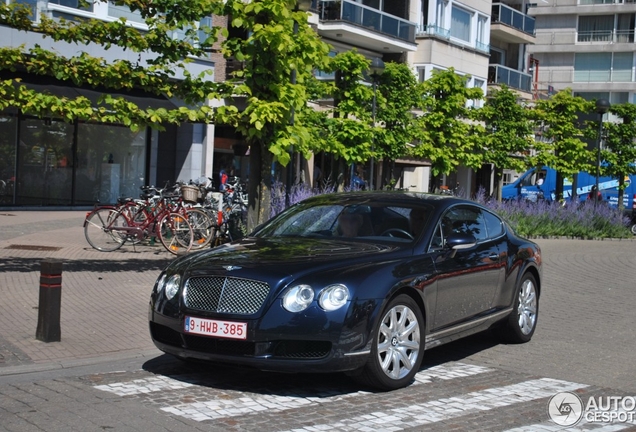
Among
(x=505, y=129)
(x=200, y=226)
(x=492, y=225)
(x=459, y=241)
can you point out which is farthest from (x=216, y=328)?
(x=505, y=129)

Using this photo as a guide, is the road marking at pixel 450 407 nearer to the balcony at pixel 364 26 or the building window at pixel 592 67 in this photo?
the balcony at pixel 364 26

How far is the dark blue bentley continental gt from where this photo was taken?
6.69 metres

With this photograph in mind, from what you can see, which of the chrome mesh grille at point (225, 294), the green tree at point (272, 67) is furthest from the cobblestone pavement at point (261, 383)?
the green tree at point (272, 67)

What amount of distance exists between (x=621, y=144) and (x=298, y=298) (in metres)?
35.0

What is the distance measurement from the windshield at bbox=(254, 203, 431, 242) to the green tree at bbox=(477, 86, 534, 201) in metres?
25.9

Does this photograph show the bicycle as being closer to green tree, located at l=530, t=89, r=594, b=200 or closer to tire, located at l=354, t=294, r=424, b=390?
tire, located at l=354, t=294, r=424, b=390

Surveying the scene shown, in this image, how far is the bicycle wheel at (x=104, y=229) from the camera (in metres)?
16.2

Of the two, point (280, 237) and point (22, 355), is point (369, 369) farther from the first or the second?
point (22, 355)

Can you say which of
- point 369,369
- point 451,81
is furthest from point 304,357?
point 451,81

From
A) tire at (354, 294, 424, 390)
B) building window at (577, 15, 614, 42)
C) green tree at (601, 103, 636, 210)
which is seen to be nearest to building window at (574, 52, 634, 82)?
building window at (577, 15, 614, 42)

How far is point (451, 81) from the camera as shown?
30.9 meters

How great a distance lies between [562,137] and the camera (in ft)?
115

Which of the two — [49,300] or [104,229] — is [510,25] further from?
[49,300]

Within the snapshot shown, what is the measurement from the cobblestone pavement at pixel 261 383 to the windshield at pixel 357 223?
1236mm
